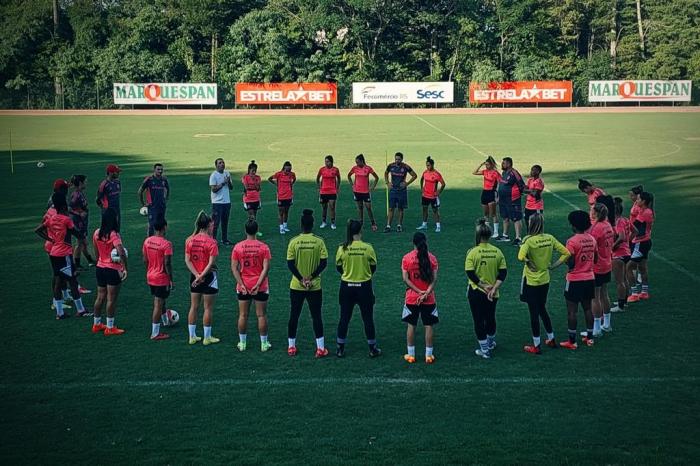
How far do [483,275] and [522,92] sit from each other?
204 feet

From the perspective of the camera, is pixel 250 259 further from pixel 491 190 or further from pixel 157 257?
pixel 491 190

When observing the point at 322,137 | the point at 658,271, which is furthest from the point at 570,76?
the point at 658,271

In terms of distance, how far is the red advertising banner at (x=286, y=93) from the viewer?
2734 inches

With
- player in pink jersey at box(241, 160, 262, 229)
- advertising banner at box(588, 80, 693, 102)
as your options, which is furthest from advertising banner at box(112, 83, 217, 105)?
player in pink jersey at box(241, 160, 262, 229)

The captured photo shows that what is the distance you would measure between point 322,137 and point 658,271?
2905 cm

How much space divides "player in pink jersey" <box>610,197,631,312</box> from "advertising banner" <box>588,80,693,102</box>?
5999 centimetres

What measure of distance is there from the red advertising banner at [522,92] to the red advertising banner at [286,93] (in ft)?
44.0

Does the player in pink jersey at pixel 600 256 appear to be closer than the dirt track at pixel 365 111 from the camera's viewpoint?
Yes

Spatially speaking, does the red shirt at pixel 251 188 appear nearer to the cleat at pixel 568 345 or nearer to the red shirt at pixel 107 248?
the red shirt at pixel 107 248

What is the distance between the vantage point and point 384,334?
11.5 m

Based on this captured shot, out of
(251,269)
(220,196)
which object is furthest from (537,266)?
(220,196)

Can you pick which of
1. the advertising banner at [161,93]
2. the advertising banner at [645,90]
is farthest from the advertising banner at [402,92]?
the advertising banner at [161,93]

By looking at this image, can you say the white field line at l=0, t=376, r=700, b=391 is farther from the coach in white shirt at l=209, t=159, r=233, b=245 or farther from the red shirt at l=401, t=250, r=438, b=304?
the coach in white shirt at l=209, t=159, r=233, b=245

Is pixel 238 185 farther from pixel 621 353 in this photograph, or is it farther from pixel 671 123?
pixel 671 123
